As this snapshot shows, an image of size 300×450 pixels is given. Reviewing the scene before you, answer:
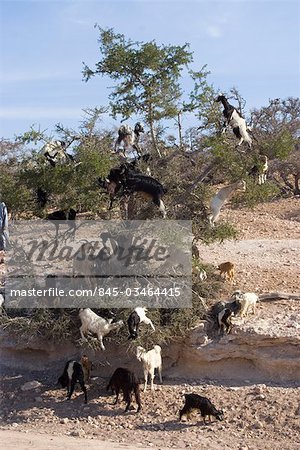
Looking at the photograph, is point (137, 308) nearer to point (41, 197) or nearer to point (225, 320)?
point (225, 320)

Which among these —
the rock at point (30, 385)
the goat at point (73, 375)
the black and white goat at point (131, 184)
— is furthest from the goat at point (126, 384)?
the black and white goat at point (131, 184)

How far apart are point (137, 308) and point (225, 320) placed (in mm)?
1375

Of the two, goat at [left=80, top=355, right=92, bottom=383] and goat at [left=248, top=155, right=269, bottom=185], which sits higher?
goat at [left=248, top=155, right=269, bottom=185]

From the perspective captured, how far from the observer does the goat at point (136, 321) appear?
10.5 metres

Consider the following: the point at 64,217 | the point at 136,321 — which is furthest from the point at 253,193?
the point at 64,217

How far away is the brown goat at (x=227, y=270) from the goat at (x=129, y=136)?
8.49ft

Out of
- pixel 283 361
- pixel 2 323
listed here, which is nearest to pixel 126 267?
pixel 2 323

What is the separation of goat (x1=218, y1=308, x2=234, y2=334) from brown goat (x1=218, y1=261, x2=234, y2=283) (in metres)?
1.79

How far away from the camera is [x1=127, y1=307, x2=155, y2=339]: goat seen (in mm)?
10492

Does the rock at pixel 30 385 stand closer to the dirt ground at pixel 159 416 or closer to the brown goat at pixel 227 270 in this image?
the dirt ground at pixel 159 416

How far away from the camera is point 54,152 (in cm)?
1185

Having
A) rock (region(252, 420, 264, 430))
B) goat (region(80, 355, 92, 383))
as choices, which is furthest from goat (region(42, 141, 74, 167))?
rock (region(252, 420, 264, 430))

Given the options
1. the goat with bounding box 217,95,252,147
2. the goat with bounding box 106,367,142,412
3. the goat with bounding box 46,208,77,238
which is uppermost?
the goat with bounding box 217,95,252,147

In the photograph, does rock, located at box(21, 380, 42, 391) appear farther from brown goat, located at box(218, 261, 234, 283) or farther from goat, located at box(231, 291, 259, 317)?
brown goat, located at box(218, 261, 234, 283)
